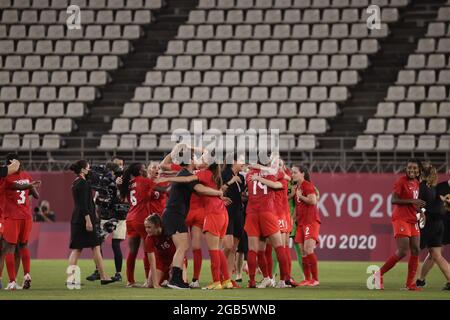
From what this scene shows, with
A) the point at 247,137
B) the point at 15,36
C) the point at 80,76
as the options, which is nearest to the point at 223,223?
the point at 247,137

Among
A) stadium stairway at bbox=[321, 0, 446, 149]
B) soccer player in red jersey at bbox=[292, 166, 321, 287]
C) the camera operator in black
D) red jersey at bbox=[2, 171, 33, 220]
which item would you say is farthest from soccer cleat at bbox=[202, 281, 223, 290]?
stadium stairway at bbox=[321, 0, 446, 149]

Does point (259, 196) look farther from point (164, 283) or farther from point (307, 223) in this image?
point (164, 283)

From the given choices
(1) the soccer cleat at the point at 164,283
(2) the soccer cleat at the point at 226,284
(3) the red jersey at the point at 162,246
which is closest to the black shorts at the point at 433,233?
(2) the soccer cleat at the point at 226,284

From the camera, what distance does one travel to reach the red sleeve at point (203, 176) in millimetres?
18122

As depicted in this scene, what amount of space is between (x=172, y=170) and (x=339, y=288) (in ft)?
12.0

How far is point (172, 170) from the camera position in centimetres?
1903

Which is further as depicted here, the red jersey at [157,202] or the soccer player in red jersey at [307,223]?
the soccer player in red jersey at [307,223]

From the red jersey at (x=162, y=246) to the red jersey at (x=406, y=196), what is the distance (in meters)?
3.92

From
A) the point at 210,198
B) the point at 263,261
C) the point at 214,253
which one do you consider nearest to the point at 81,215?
the point at 210,198

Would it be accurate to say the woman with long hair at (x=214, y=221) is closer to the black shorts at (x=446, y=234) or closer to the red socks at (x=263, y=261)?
the red socks at (x=263, y=261)

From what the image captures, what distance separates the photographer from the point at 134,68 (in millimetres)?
39000

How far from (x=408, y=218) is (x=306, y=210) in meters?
2.50

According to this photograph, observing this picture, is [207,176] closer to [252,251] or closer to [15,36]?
[252,251]
